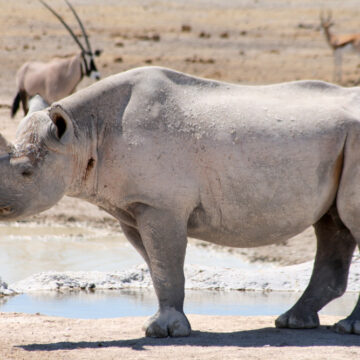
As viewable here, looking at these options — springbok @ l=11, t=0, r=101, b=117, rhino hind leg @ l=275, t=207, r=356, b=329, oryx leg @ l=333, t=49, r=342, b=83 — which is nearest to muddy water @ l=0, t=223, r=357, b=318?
rhino hind leg @ l=275, t=207, r=356, b=329

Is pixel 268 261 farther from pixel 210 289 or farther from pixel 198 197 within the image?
pixel 198 197

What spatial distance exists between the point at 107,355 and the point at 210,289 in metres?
2.66

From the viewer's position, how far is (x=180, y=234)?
5.72m

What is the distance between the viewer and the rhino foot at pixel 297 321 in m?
6.13

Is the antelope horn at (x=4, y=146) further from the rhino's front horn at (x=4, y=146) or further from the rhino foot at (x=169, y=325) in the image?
the rhino foot at (x=169, y=325)

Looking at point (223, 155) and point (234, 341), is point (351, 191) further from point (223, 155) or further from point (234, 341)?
point (234, 341)

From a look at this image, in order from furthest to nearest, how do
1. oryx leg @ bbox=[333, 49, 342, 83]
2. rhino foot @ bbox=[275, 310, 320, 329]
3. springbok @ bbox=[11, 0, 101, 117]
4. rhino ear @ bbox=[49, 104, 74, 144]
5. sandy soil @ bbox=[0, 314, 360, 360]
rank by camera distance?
oryx leg @ bbox=[333, 49, 342, 83] → springbok @ bbox=[11, 0, 101, 117] → rhino foot @ bbox=[275, 310, 320, 329] → rhino ear @ bbox=[49, 104, 74, 144] → sandy soil @ bbox=[0, 314, 360, 360]

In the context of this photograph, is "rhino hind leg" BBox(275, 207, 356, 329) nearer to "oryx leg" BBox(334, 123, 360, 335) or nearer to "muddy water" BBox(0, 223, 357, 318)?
"oryx leg" BBox(334, 123, 360, 335)

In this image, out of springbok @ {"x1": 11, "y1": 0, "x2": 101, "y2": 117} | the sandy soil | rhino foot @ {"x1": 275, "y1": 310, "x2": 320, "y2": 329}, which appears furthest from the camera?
springbok @ {"x1": 11, "y1": 0, "x2": 101, "y2": 117}

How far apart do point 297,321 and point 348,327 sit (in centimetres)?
35

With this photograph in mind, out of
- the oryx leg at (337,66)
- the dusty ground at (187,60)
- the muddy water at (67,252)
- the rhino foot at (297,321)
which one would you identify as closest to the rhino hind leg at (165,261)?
the dusty ground at (187,60)

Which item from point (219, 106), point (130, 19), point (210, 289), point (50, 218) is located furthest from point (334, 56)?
point (219, 106)

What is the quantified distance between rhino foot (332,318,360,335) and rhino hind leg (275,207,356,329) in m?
0.25

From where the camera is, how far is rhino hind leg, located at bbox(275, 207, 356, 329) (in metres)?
6.17
